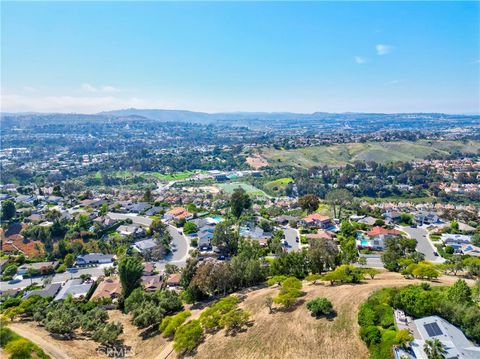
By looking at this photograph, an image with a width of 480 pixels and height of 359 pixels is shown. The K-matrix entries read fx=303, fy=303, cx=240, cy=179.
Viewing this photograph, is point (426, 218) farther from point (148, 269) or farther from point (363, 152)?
point (363, 152)

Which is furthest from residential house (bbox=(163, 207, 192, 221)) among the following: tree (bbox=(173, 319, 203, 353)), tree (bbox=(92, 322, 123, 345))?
tree (bbox=(173, 319, 203, 353))

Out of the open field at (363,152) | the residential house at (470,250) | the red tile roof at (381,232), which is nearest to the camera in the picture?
the residential house at (470,250)

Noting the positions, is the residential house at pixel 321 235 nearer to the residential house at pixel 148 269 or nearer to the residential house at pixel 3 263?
the residential house at pixel 148 269

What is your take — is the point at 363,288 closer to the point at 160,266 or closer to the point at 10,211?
the point at 160,266

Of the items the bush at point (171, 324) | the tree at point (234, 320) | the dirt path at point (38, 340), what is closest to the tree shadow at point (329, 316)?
the tree at point (234, 320)

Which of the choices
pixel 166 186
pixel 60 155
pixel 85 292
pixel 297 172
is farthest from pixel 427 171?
pixel 60 155

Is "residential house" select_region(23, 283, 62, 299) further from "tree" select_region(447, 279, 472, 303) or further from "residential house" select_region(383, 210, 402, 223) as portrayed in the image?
"residential house" select_region(383, 210, 402, 223)

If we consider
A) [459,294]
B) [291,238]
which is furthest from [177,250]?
[459,294]
